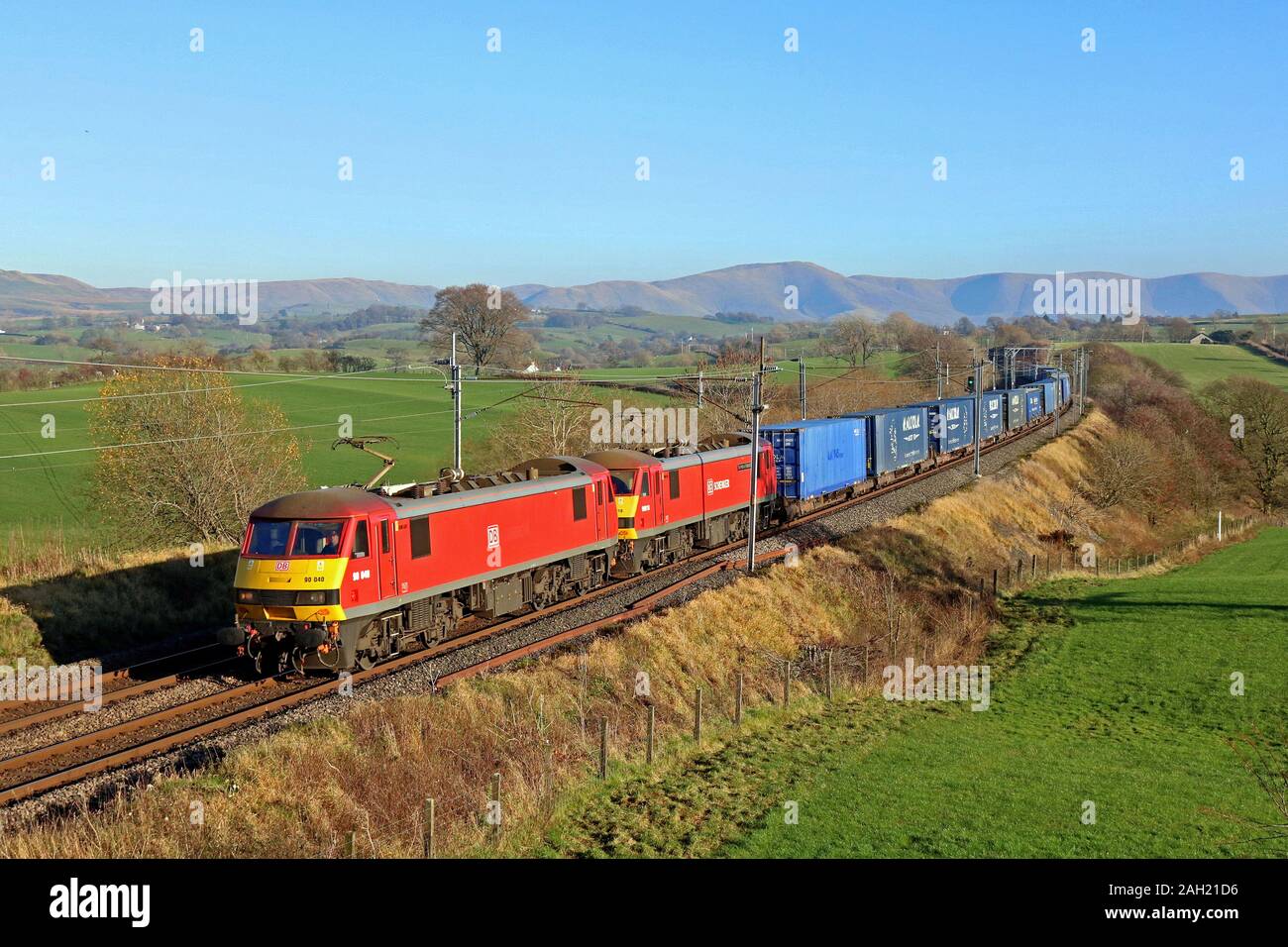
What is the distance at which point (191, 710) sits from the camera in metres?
17.2

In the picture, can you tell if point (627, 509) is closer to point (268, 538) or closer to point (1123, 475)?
point (268, 538)

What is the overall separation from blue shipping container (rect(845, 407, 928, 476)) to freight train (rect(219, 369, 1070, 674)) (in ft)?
24.8

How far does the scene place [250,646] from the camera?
1830cm

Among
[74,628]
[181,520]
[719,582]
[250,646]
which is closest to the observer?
[250,646]

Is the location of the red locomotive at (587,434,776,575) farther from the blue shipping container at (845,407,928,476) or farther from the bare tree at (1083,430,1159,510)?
the bare tree at (1083,430,1159,510)

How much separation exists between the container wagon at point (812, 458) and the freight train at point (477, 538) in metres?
0.07

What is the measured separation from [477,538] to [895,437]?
3115 cm

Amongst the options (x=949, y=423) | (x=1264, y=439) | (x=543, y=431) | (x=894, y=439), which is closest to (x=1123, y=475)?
(x=949, y=423)

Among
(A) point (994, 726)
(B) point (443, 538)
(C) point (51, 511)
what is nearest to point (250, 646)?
(B) point (443, 538)

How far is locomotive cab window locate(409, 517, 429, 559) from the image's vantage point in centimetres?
1944

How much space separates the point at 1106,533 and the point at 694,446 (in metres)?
29.8

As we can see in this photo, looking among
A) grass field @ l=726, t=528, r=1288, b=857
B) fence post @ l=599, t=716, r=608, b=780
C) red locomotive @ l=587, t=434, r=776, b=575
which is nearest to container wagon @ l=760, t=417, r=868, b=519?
red locomotive @ l=587, t=434, r=776, b=575

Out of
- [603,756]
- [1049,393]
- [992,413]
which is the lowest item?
[603,756]
